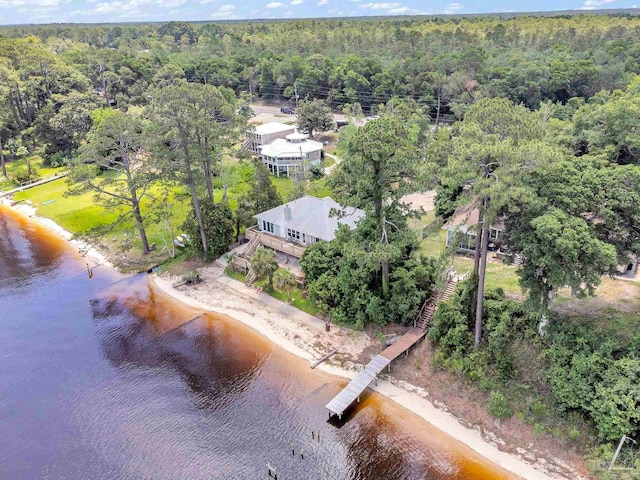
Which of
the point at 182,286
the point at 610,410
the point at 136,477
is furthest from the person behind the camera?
the point at 182,286

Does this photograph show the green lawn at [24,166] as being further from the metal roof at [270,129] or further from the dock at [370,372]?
the dock at [370,372]

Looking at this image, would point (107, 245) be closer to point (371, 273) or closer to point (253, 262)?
point (253, 262)

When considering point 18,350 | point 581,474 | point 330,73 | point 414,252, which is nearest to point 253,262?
point 414,252

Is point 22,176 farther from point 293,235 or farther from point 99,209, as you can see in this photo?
point 293,235

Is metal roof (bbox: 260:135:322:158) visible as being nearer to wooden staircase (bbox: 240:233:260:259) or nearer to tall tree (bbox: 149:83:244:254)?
tall tree (bbox: 149:83:244:254)

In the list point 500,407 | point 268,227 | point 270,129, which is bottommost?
point 500,407

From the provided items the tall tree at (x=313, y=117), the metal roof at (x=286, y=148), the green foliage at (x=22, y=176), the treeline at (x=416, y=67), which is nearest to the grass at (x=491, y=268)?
the metal roof at (x=286, y=148)

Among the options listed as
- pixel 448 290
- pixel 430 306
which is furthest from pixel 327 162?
pixel 430 306
